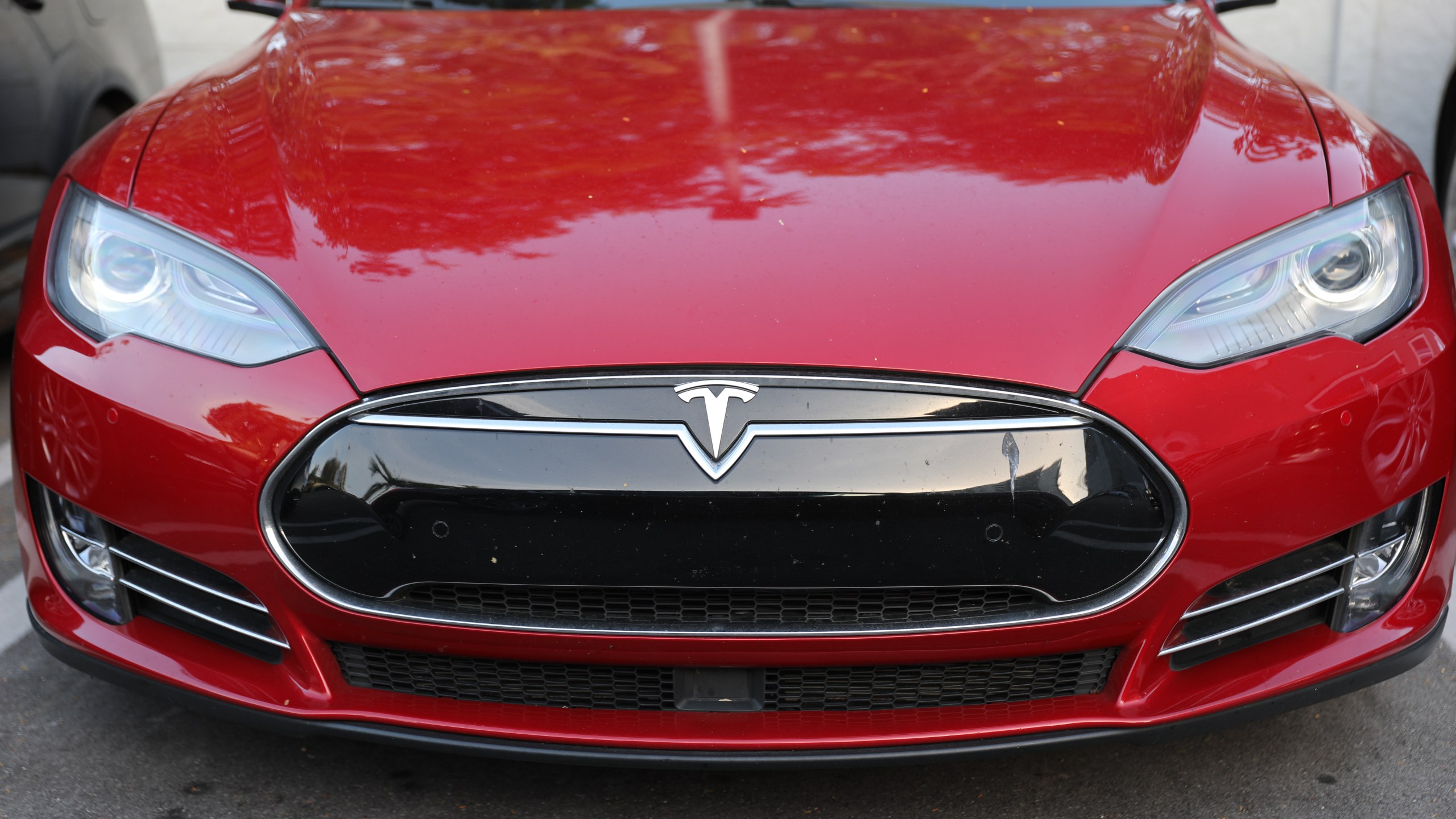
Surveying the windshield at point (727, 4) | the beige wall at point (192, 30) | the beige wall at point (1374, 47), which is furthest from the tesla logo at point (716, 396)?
the beige wall at point (192, 30)

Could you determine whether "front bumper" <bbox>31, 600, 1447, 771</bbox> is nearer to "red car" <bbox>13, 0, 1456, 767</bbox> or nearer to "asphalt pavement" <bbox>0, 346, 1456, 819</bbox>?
"red car" <bbox>13, 0, 1456, 767</bbox>

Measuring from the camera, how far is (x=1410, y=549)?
71.9 inches

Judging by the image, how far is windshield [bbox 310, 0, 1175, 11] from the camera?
8.77 feet

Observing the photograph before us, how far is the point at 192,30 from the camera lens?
6.92m

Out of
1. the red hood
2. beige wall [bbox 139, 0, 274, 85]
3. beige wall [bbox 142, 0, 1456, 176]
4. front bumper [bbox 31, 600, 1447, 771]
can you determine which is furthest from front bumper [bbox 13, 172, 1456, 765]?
beige wall [bbox 139, 0, 274, 85]

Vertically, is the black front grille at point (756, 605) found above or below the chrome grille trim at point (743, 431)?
below

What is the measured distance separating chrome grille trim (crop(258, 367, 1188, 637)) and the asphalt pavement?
0.38 meters

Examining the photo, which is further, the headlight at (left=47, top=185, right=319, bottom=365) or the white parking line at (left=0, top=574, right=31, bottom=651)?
the white parking line at (left=0, top=574, right=31, bottom=651)

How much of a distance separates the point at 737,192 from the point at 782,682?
65 centimetres

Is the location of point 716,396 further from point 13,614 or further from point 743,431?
point 13,614

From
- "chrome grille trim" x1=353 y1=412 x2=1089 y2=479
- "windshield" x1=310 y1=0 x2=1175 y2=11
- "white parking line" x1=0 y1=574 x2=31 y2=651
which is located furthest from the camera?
"windshield" x1=310 y1=0 x2=1175 y2=11

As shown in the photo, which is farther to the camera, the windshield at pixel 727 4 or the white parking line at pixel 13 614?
the windshield at pixel 727 4

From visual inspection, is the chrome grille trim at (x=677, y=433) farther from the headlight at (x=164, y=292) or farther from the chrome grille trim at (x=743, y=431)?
the headlight at (x=164, y=292)

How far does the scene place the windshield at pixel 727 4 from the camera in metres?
2.67
